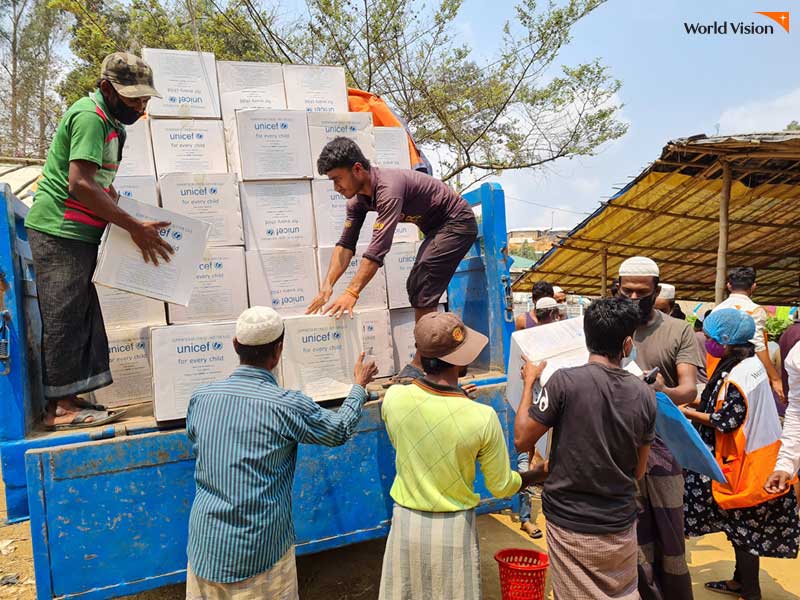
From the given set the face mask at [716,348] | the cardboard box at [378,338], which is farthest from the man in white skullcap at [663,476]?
the cardboard box at [378,338]

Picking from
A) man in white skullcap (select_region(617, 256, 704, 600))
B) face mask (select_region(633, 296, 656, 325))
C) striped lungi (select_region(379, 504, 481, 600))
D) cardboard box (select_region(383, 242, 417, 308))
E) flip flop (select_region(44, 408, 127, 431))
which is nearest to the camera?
striped lungi (select_region(379, 504, 481, 600))

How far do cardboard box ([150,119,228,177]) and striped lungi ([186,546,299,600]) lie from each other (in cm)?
177

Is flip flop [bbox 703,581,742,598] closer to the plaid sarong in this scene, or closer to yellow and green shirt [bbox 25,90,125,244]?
the plaid sarong

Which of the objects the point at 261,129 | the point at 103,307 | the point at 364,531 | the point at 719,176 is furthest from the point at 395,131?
the point at 719,176

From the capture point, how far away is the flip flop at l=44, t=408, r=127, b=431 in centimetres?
213

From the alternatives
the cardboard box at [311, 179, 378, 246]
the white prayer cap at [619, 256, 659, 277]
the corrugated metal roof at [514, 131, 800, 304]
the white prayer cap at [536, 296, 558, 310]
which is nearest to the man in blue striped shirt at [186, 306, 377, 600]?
the cardboard box at [311, 179, 378, 246]

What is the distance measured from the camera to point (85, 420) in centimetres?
215

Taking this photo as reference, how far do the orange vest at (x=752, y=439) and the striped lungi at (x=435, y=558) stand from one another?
147 cm

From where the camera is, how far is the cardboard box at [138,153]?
2.63 meters

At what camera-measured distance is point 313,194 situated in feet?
9.20

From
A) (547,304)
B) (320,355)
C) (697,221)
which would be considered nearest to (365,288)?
(320,355)

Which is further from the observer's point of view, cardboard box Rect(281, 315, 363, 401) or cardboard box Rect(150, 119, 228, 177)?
cardboard box Rect(150, 119, 228, 177)

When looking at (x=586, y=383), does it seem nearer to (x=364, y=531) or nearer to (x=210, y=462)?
(x=364, y=531)

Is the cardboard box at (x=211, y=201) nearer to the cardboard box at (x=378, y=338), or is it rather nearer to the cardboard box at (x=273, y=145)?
the cardboard box at (x=273, y=145)
